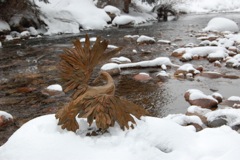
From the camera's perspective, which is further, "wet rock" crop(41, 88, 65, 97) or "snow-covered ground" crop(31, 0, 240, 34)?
"snow-covered ground" crop(31, 0, 240, 34)

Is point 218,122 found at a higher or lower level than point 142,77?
higher

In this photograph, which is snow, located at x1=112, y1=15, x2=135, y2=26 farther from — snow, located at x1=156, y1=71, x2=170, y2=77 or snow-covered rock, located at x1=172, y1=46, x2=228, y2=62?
snow, located at x1=156, y1=71, x2=170, y2=77

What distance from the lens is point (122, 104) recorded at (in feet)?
8.46

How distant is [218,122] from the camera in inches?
164

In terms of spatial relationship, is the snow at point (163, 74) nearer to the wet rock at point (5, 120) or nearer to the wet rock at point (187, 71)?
the wet rock at point (187, 71)

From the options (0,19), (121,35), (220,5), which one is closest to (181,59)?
(121,35)

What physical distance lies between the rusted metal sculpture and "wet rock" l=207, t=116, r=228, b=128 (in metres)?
1.84

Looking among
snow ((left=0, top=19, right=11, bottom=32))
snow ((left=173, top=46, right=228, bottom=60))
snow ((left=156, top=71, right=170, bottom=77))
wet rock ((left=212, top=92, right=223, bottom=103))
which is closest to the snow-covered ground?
snow ((left=0, top=19, right=11, bottom=32))

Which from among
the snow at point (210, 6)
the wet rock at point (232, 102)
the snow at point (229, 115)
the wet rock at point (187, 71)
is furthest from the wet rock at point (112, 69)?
the snow at point (210, 6)

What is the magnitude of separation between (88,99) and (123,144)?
480mm

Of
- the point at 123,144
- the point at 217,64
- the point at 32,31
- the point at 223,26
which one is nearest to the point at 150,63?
the point at 217,64

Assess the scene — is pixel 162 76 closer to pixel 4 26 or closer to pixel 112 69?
pixel 112 69

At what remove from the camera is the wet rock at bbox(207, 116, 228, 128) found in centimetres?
414

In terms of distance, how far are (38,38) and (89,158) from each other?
11.9 meters
